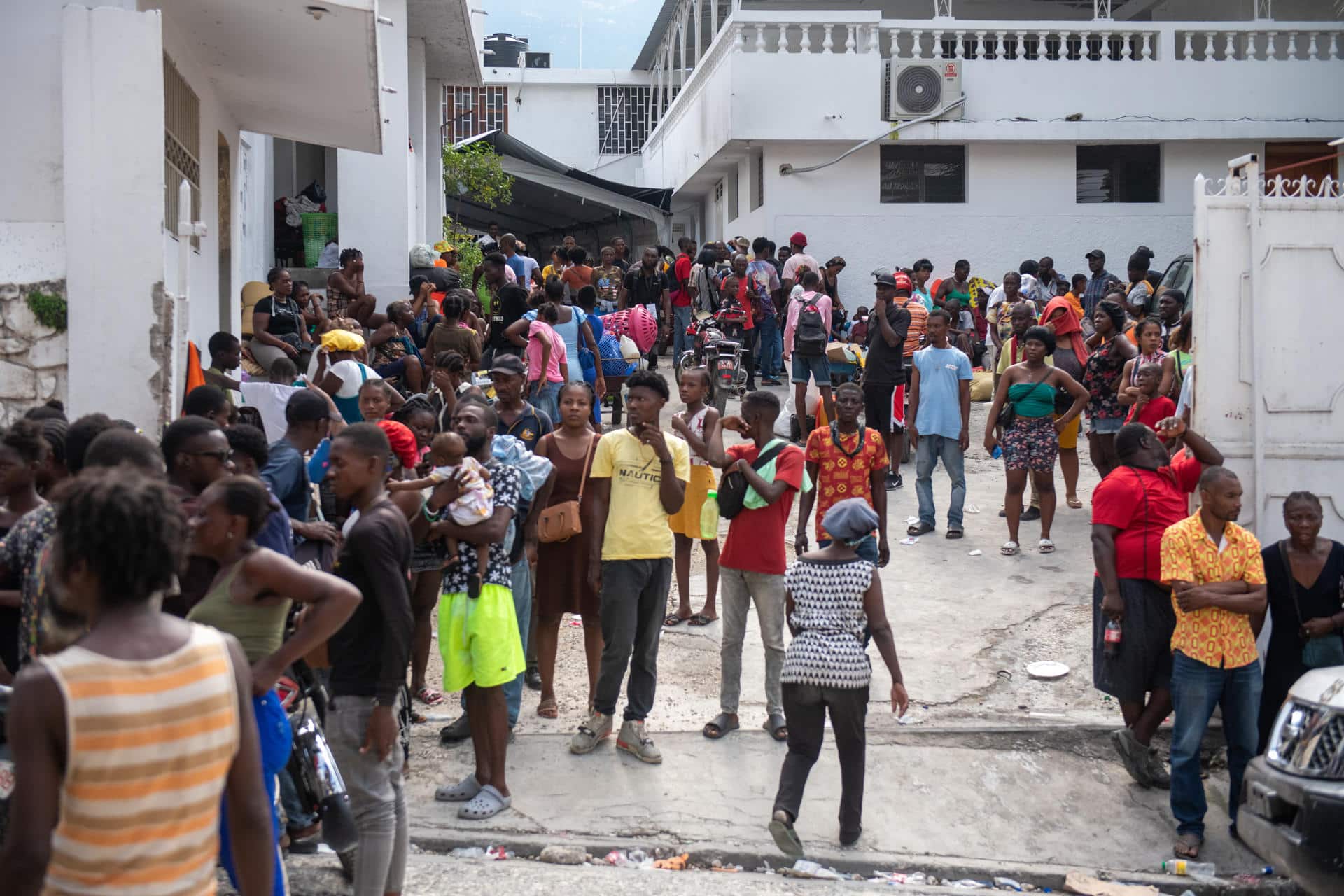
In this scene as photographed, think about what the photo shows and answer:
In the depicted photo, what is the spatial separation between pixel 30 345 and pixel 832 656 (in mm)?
4791

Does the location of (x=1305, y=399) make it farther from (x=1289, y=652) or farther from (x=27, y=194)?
(x=27, y=194)

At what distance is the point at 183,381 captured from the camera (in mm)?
7715

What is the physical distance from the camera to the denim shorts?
42.9 ft

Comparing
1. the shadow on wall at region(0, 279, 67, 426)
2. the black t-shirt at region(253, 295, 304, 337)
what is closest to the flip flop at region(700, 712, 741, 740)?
the shadow on wall at region(0, 279, 67, 426)

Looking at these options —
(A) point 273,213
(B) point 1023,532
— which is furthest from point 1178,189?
(A) point 273,213

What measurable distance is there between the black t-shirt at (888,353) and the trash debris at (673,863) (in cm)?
629

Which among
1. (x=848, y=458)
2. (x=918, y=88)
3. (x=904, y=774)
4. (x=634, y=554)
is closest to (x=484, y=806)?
(x=634, y=554)

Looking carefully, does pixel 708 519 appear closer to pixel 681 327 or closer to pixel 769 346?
pixel 769 346

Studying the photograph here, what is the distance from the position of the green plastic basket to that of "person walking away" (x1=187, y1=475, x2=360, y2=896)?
11660mm

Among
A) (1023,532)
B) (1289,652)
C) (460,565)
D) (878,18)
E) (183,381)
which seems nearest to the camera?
(460,565)

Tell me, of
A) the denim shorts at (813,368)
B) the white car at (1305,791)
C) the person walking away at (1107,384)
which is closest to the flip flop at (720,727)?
the white car at (1305,791)

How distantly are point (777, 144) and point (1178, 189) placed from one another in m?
6.67

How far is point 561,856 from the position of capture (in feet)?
18.7

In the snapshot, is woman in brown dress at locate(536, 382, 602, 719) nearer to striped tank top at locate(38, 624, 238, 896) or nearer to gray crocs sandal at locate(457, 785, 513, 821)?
gray crocs sandal at locate(457, 785, 513, 821)
